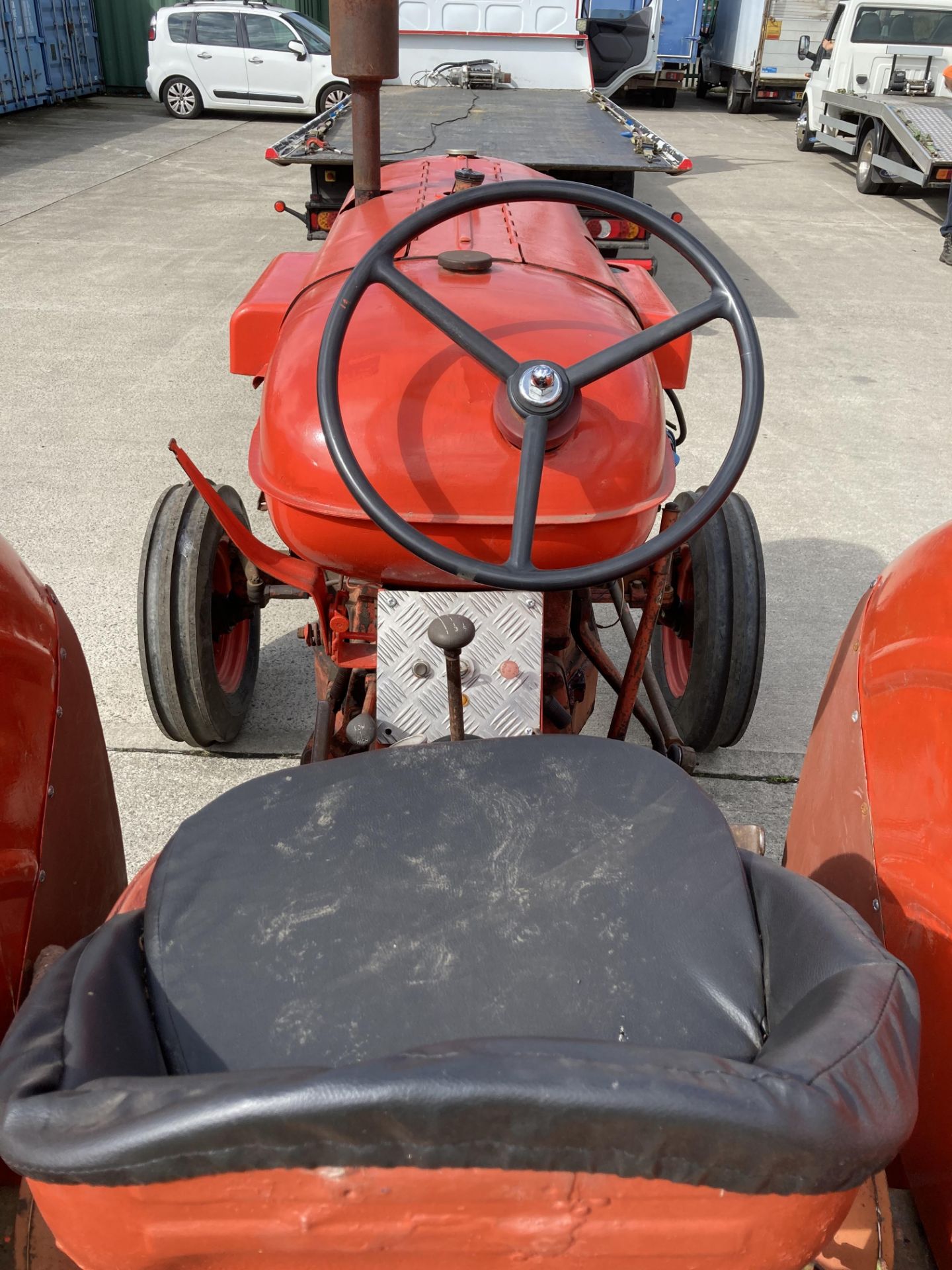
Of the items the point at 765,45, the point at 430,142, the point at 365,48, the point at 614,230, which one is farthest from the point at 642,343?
the point at 765,45

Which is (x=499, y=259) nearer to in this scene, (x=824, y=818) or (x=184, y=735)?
(x=824, y=818)

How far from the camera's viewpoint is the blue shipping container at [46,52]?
11.7 metres

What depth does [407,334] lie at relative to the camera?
1501 millimetres

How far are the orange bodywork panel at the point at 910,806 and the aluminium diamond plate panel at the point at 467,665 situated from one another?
0.48m

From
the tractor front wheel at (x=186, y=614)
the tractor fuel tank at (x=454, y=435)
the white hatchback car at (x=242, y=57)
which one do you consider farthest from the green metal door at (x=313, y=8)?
the tractor fuel tank at (x=454, y=435)

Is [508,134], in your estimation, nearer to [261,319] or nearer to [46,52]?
[261,319]

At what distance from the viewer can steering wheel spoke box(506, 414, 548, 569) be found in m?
1.35

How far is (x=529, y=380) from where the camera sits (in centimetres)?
134

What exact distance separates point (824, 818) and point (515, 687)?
0.51 m

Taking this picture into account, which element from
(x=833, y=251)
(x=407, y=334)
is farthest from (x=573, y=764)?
(x=833, y=251)

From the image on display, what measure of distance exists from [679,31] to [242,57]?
240 inches

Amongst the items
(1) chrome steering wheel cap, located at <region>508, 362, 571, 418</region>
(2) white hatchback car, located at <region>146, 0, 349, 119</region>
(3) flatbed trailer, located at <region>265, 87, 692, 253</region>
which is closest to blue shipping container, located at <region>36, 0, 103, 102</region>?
(2) white hatchback car, located at <region>146, 0, 349, 119</region>

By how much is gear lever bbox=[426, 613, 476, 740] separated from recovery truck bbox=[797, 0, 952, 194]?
7.93 m

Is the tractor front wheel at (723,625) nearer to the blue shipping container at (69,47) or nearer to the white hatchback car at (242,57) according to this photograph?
the white hatchback car at (242,57)
